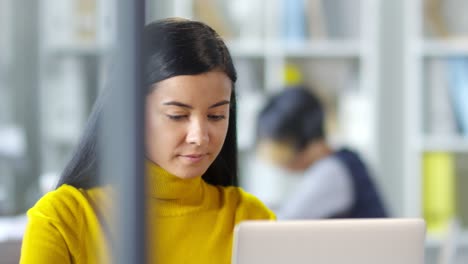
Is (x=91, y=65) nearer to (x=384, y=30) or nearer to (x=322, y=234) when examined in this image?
(x=384, y=30)

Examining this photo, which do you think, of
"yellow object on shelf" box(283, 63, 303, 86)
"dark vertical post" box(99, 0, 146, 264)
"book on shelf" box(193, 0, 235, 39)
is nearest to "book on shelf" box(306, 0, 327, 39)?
"yellow object on shelf" box(283, 63, 303, 86)

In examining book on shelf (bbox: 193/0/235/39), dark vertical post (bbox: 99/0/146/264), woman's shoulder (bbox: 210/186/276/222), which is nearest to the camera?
dark vertical post (bbox: 99/0/146/264)

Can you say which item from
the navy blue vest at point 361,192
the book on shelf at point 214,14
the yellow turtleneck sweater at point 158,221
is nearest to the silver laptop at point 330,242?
the yellow turtleneck sweater at point 158,221

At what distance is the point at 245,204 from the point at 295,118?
1499 millimetres

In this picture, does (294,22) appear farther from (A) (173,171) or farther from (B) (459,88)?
(A) (173,171)

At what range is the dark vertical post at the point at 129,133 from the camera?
1086 millimetres

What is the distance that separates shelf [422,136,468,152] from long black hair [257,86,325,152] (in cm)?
104

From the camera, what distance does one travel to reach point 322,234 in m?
1.24

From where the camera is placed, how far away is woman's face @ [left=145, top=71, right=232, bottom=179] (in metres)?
1.21

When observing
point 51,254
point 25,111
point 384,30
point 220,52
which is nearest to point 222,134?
point 220,52

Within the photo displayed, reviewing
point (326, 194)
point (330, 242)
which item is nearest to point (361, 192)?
point (326, 194)

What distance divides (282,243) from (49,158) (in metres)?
2.88

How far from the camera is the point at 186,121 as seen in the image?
1.23m

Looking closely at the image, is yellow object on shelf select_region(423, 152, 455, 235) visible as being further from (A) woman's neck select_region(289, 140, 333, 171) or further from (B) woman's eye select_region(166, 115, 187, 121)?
(B) woman's eye select_region(166, 115, 187, 121)
